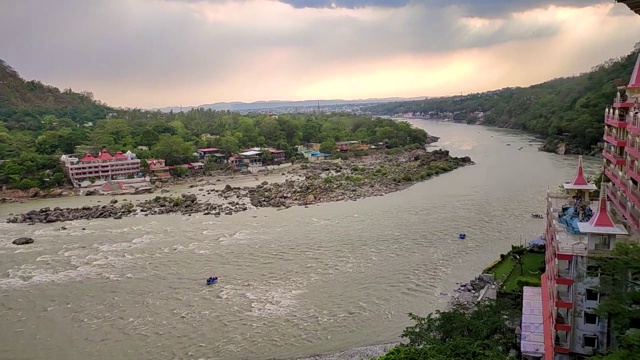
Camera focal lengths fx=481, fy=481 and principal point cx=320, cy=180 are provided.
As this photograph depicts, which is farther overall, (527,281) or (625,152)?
(527,281)

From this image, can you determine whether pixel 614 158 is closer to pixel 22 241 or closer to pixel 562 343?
pixel 562 343

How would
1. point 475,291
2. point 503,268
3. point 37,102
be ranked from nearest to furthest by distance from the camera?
point 475,291, point 503,268, point 37,102

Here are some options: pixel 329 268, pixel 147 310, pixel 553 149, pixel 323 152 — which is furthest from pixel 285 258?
pixel 553 149

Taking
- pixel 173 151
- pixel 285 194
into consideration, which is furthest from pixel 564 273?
pixel 173 151

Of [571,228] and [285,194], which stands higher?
[571,228]

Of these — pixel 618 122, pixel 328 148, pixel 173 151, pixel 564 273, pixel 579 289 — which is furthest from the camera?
pixel 328 148

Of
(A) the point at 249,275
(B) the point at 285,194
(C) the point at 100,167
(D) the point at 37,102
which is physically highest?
(D) the point at 37,102

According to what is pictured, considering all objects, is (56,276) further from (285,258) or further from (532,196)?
(532,196)
